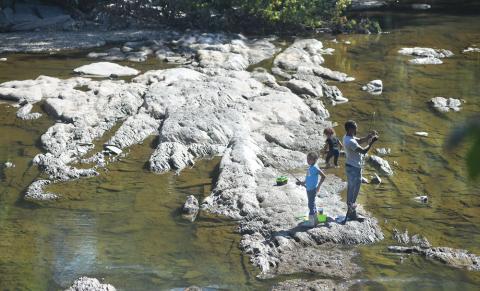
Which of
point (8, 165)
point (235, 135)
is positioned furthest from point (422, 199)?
point (8, 165)

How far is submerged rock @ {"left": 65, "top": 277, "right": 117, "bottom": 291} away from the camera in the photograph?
8219 millimetres

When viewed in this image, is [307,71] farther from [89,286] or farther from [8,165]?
[89,286]

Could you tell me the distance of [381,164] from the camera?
12531mm

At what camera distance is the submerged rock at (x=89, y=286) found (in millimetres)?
8219

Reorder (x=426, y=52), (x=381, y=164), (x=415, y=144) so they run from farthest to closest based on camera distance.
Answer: (x=426, y=52), (x=415, y=144), (x=381, y=164)

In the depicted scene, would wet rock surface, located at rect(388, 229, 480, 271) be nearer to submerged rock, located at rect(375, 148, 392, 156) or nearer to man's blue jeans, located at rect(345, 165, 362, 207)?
man's blue jeans, located at rect(345, 165, 362, 207)

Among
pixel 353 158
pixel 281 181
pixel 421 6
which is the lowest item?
pixel 421 6

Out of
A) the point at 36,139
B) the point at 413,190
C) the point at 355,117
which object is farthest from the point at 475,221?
the point at 36,139

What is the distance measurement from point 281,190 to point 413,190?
2400 millimetres

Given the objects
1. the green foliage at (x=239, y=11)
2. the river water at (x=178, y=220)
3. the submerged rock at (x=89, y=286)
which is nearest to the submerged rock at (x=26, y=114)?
the river water at (x=178, y=220)

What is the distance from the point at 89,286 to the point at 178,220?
2.40 m

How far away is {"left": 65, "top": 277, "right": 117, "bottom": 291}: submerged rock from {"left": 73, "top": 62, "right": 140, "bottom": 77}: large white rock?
34.3ft

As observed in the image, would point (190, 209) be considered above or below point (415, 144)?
above

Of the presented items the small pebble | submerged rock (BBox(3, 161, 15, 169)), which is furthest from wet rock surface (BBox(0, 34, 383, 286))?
the small pebble
